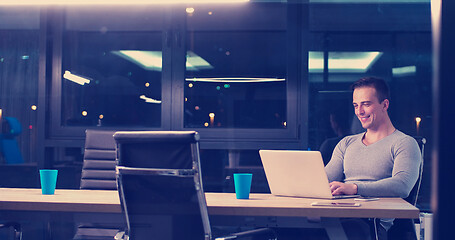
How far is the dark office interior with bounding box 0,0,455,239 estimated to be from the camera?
173 inches

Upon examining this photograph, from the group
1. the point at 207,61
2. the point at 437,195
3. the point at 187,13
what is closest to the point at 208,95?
the point at 207,61

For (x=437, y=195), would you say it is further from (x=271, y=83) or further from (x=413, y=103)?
(x=413, y=103)

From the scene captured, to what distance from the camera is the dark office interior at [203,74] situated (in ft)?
14.4

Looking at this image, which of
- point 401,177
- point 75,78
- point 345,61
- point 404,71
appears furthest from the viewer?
point 404,71

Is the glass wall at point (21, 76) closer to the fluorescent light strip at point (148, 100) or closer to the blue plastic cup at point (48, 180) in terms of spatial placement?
the fluorescent light strip at point (148, 100)

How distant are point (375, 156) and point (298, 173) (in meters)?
0.68

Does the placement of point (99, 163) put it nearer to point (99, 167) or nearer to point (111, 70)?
point (99, 167)

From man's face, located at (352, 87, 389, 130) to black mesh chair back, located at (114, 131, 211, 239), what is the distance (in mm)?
1335

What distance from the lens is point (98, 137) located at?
332cm

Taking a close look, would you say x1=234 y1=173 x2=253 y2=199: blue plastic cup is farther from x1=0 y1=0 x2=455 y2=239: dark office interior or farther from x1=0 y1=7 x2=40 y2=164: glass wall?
x1=0 y1=7 x2=40 y2=164: glass wall

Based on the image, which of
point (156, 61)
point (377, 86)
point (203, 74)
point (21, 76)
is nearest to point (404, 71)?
point (203, 74)

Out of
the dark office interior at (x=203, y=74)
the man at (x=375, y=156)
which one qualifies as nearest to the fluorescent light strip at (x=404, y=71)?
the dark office interior at (x=203, y=74)

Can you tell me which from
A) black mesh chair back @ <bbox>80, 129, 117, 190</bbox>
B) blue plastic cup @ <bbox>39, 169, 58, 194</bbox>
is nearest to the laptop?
blue plastic cup @ <bbox>39, 169, 58, 194</bbox>

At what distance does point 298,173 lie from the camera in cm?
230
